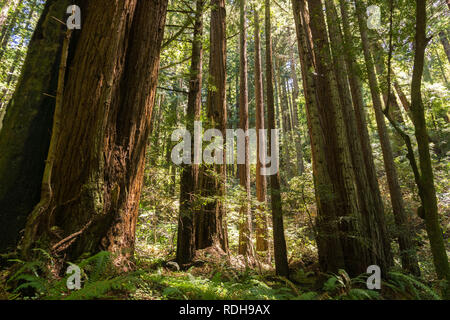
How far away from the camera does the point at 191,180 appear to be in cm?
568

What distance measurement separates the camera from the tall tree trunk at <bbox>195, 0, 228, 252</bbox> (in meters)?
5.91

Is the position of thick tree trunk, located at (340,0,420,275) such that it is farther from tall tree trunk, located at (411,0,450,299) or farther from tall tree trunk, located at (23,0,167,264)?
tall tree trunk, located at (23,0,167,264)

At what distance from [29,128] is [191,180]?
11.2 ft

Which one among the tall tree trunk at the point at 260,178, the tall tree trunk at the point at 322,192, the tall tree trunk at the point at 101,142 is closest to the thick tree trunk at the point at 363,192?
the tall tree trunk at the point at 322,192

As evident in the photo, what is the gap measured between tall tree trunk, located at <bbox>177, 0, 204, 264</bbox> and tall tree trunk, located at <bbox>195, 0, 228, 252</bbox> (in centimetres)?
32

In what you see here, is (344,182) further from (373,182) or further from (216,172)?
(216,172)

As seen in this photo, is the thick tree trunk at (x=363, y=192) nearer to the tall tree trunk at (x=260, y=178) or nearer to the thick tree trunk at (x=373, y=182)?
the thick tree trunk at (x=373, y=182)

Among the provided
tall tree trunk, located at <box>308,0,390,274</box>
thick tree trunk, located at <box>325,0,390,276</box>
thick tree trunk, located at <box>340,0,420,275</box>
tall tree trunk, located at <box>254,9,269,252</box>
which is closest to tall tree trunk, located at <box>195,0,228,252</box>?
tall tree trunk, located at <box>254,9,269,252</box>

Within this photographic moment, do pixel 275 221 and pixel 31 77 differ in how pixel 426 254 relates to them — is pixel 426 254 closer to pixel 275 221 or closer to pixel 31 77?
pixel 275 221

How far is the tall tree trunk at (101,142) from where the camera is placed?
2.53 meters

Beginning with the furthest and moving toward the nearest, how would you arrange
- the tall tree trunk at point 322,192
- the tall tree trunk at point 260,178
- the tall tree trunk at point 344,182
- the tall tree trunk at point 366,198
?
the tall tree trunk at point 260,178 → the tall tree trunk at point 366,198 → the tall tree trunk at point 344,182 → the tall tree trunk at point 322,192

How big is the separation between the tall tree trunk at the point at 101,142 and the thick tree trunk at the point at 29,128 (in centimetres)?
23

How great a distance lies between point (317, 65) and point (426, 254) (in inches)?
277
